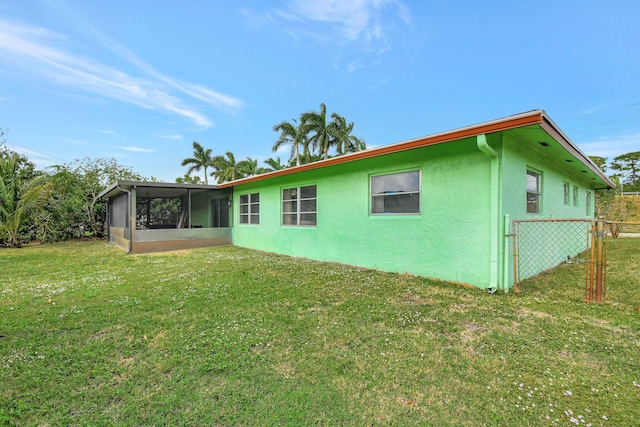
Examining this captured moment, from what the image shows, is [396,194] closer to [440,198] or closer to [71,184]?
[440,198]

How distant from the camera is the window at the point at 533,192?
5.79 m

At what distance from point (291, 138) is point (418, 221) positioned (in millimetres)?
19007

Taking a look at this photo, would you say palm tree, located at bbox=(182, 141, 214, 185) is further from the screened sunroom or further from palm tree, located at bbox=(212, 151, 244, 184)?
the screened sunroom

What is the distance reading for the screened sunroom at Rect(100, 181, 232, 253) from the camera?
995 centimetres

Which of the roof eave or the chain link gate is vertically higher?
the roof eave

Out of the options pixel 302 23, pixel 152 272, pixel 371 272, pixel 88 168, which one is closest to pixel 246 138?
pixel 88 168

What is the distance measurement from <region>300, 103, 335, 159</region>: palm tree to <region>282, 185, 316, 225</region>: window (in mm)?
14176

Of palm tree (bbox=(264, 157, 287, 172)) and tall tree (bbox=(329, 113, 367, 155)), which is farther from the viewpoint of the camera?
palm tree (bbox=(264, 157, 287, 172))

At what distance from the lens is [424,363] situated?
2457mm

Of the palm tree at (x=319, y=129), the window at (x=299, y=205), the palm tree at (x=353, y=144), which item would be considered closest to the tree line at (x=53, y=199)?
the window at (x=299, y=205)

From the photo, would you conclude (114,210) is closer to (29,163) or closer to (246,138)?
(29,163)

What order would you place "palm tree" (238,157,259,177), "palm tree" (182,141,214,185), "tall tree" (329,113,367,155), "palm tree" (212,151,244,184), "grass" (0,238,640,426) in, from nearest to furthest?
"grass" (0,238,640,426)
"tall tree" (329,113,367,155)
"palm tree" (182,141,214,185)
"palm tree" (212,151,244,184)
"palm tree" (238,157,259,177)

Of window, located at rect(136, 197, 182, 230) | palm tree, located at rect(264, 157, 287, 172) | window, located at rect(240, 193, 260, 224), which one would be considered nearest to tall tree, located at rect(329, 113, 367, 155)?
palm tree, located at rect(264, 157, 287, 172)

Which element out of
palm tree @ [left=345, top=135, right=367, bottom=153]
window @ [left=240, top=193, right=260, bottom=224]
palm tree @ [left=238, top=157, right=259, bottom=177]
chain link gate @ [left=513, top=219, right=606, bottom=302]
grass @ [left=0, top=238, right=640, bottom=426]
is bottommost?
grass @ [left=0, top=238, right=640, bottom=426]
